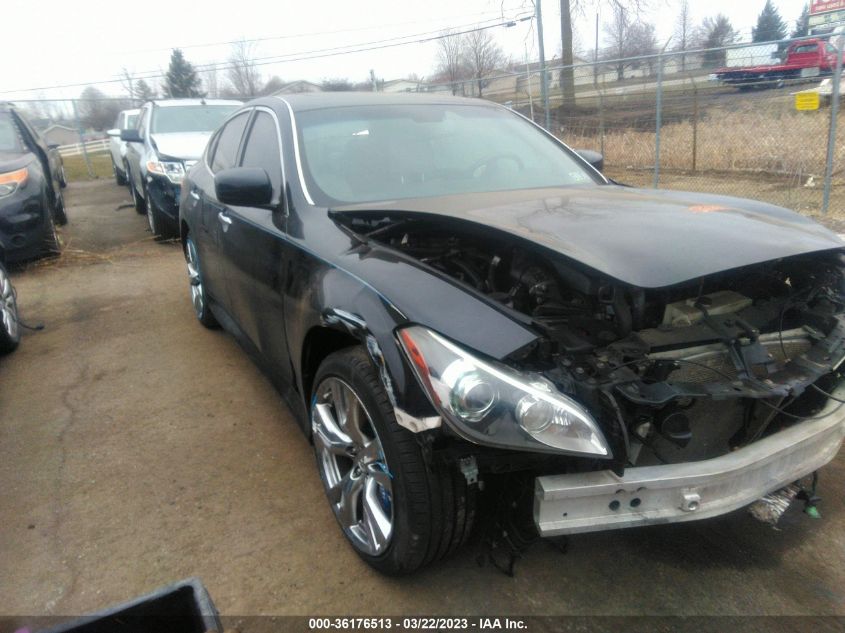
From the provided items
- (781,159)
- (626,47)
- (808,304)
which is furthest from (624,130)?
(626,47)

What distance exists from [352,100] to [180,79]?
5418cm

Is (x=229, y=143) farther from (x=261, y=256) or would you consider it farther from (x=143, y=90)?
(x=143, y=90)

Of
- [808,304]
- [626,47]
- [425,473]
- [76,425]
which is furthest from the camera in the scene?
[626,47]

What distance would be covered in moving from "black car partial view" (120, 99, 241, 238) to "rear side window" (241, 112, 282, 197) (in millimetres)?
4617

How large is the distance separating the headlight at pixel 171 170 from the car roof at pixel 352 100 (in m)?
4.77

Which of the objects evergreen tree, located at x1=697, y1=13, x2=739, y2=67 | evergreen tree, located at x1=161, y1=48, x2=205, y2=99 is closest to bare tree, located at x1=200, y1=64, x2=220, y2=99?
evergreen tree, located at x1=161, y1=48, x2=205, y2=99

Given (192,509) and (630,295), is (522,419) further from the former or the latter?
(192,509)

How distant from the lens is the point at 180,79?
50938mm

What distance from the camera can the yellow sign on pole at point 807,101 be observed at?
763 cm

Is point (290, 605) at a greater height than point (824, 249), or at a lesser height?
lesser

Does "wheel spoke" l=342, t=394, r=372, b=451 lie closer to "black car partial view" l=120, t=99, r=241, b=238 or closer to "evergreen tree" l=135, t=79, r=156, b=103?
"black car partial view" l=120, t=99, r=241, b=238

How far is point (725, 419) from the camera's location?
6.85ft

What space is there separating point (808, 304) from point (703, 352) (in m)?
0.61

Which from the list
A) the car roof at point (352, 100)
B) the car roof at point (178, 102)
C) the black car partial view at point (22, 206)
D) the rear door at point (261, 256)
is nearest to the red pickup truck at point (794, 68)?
the car roof at point (352, 100)
